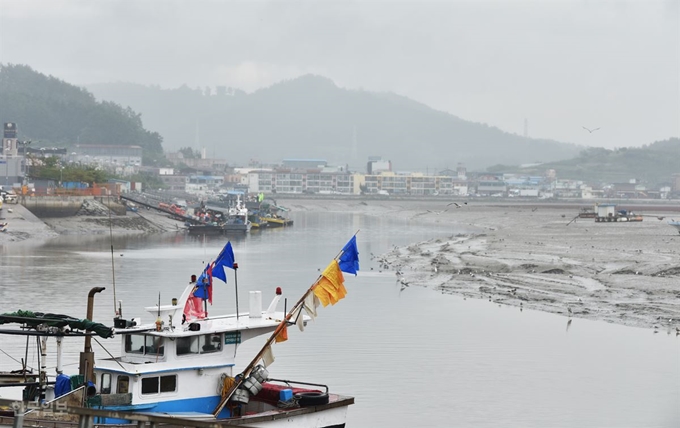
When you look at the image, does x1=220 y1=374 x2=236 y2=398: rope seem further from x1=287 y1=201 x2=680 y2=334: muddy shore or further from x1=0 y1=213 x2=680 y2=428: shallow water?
x1=287 y1=201 x2=680 y2=334: muddy shore

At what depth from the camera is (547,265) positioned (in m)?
69.2

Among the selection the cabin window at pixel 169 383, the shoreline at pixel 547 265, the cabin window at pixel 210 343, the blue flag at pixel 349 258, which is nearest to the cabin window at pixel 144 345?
the cabin window at pixel 169 383

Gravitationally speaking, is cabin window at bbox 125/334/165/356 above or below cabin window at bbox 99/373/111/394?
above

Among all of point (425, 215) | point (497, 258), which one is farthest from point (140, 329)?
point (425, 215)

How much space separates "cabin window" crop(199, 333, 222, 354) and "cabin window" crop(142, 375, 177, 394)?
969mm

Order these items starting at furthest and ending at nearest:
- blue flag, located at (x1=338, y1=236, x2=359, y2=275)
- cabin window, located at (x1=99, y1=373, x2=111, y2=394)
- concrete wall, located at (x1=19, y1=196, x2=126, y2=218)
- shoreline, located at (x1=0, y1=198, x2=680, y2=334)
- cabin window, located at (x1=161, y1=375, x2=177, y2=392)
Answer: concrete wall, located at (x1=19, y1=196, x2=126, y2=218) → shoreline, located at (x1=0, y1=198, x2=680, y2=334) → blue flag, located at (x1=338, y1=236, x2=359, y2=275) → cabin window, located at (x1=161, y1=375, x2=177, y2=392) → cabin window, located at (x1=99, y1=373, x2=111, y2=394)

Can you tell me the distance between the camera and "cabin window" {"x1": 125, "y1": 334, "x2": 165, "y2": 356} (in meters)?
24.9

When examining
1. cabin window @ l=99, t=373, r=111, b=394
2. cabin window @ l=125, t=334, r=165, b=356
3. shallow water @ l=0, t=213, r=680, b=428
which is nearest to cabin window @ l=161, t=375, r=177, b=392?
cabin window @ l=125, t=334, r=165, b=356

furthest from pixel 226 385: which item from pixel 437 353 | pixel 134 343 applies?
pixel 437 353

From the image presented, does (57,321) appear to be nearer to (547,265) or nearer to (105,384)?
(105,384)

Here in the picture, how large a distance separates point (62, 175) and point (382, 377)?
11453cm

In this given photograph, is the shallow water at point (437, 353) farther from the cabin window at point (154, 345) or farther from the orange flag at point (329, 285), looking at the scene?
the cabin window at point (154, 345)

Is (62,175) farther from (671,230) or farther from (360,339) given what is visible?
(360,339)

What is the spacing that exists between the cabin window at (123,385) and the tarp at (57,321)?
0.94 meters
